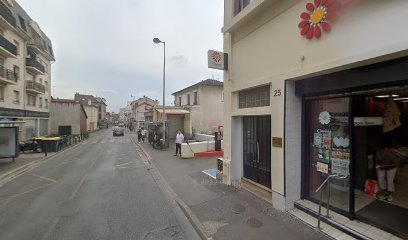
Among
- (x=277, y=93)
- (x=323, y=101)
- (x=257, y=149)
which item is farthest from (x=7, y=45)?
(x=323, y=101)

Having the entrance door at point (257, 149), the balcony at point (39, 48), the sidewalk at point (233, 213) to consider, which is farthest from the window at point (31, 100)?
the entrance door at point (257, 149)

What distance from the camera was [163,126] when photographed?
1789cm

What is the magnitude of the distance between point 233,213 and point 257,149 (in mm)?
2244

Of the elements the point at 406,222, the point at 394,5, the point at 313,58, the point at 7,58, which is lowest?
the point at 406,222

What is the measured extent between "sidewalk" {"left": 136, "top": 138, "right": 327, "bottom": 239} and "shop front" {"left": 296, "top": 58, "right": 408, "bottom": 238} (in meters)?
1.06

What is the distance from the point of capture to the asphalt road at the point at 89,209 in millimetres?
4707

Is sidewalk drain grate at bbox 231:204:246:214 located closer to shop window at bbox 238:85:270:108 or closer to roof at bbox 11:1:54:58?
shop window at bbox 238:85:270:108

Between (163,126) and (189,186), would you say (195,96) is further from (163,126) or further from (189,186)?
(189,186)

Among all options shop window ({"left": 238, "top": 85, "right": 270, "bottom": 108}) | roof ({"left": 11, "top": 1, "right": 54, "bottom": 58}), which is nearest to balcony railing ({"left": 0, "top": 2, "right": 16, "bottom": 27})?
roof ({"left": 11, "top": 1, "right": 54, "bottom": 58})

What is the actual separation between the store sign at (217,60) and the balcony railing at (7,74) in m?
18.3

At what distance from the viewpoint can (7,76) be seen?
58.6 ft

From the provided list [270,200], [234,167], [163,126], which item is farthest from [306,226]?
[163,126]

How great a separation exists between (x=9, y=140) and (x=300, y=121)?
15.1 meters

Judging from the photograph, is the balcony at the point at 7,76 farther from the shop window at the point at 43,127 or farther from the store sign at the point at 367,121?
the store sign at the point at 367,121
